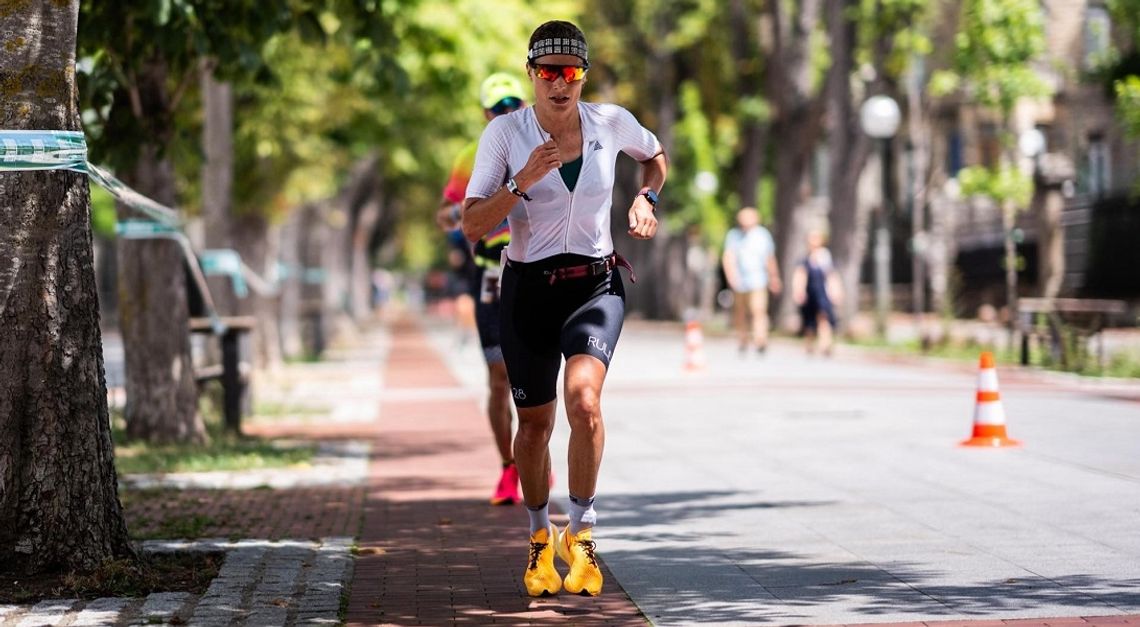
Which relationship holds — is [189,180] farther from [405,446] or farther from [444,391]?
[405,446]

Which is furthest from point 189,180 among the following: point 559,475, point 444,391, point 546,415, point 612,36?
point 612,36

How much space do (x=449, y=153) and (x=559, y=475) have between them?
23721 mm

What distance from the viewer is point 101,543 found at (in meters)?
7.25

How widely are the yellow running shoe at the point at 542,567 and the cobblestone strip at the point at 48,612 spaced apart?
5.49 ft

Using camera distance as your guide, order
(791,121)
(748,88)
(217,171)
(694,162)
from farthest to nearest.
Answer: (694,162) → (748,88) → (791,121) → (217,171)

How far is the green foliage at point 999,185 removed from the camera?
24969mm

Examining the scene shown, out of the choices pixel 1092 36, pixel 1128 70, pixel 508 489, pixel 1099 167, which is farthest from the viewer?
pixel 1099 167

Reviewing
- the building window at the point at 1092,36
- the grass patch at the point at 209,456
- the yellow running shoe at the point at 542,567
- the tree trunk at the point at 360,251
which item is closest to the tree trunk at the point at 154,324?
the grass patch at the point at 209,456

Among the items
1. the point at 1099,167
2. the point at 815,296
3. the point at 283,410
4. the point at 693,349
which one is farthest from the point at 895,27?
the point at 283,410

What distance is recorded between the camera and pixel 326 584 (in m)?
7.08

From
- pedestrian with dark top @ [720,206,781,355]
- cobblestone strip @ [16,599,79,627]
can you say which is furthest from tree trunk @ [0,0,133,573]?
pedestrian with dark top @ [720,206,781,355]

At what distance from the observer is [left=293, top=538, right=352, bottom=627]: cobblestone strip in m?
6.42

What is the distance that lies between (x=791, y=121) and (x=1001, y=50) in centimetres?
1113

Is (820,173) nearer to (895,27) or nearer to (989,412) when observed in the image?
(895,27)
